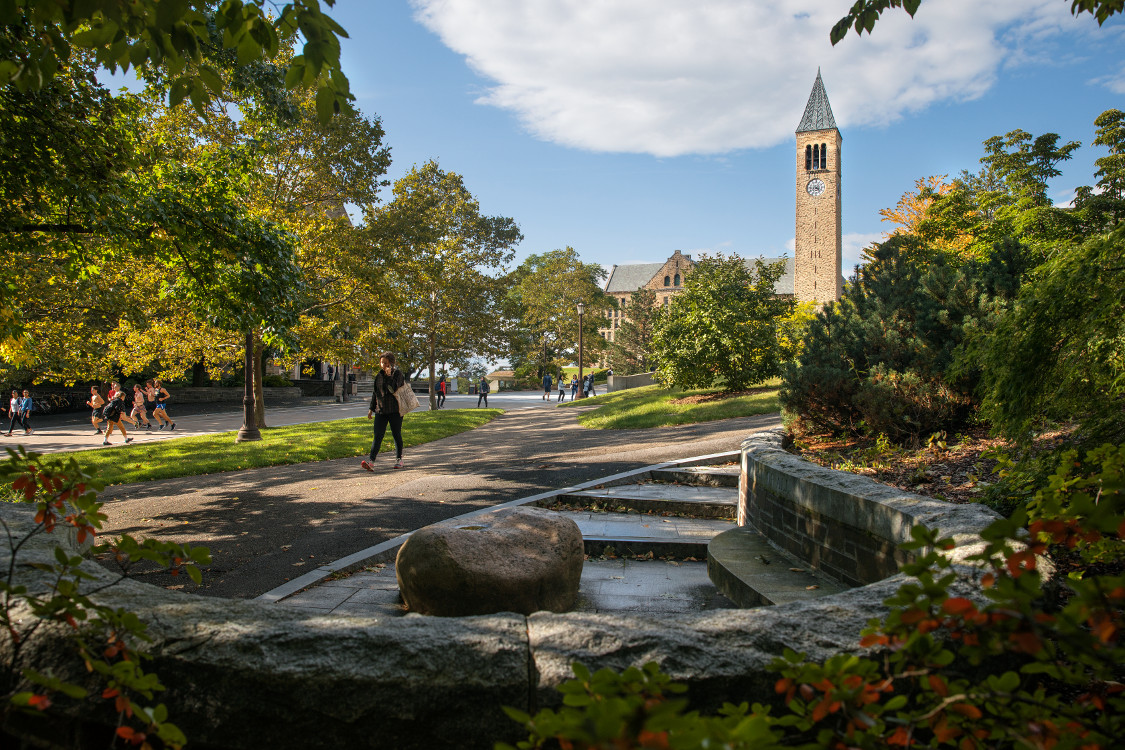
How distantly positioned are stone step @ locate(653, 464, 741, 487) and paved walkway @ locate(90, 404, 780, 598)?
730 mm

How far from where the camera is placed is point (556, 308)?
5688cm

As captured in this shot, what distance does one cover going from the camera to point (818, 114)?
6931cm

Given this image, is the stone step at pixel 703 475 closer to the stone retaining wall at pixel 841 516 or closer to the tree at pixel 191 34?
the stone retaining wall at pixel 841 516

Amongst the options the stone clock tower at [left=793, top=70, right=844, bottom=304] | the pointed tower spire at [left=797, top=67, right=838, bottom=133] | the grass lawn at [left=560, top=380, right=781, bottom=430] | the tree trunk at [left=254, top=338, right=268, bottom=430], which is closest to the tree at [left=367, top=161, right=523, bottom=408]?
the tree trunk at [left=254, top=338, right=268, bottom=430]

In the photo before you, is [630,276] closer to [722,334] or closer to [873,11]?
[722,334]

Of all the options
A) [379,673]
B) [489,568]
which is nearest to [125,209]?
[489,568]

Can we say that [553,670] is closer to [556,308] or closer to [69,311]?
[69,311]

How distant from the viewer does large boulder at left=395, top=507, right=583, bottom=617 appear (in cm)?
415

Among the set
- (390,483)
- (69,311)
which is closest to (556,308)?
(69,311)

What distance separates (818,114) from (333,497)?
2961 inches

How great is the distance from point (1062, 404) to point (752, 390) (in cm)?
1836

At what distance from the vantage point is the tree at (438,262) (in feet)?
70.1

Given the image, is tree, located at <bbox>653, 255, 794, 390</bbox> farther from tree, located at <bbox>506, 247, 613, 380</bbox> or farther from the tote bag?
tree, located at <bbox>506, 247, 613, 380</bbox>

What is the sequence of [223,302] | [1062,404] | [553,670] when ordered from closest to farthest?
[553,670] → [1062,404] → [223,302]
